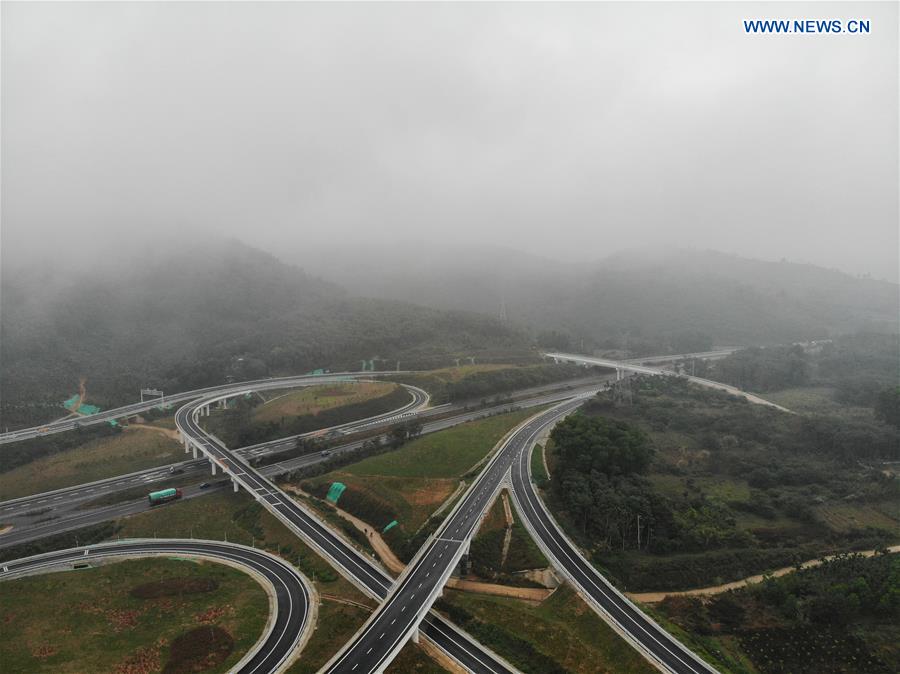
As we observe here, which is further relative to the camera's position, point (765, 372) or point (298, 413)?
point (765, 372)

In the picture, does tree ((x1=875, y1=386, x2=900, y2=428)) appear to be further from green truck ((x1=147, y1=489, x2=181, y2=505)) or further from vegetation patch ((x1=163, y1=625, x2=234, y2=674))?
green truck ((x1=147, y1=489, x2=181, y2=505))

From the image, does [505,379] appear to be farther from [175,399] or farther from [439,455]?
[175,399]

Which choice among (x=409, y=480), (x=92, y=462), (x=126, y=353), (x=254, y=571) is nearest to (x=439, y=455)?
(x=409, y=480)

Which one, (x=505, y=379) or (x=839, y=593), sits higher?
(x=505, y=379)

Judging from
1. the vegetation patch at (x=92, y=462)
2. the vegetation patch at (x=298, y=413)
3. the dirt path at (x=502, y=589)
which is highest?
the vegetation patch at (x=298, y=413)

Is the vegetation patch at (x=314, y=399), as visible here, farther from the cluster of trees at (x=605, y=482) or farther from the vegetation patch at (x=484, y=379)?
the cluster of trees at (x=605, y=482)

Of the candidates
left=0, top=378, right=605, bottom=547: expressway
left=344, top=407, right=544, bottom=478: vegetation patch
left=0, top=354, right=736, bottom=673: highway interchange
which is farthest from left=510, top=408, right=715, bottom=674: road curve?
left=0, top=378, right=605, bottom=547: expressway

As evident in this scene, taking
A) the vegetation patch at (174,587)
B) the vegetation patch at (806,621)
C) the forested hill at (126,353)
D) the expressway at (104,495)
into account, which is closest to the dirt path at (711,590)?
the vegetation patch at (806,621)

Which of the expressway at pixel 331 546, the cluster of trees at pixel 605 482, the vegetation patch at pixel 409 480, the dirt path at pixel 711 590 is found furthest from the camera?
the vegetation patch at pixel 409 480
